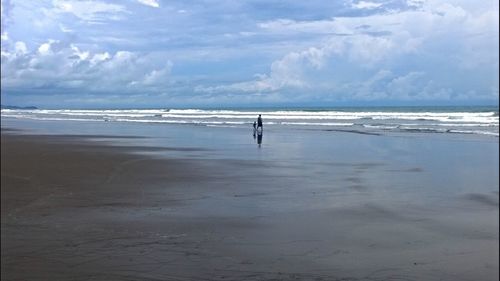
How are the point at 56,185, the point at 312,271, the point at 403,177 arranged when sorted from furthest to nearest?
the point at 403,177, the point at 56,185, the point at 312,271

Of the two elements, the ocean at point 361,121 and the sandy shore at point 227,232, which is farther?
the ocean at point 361,121

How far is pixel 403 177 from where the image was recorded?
13.1 m

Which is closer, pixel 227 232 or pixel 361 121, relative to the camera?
pixel 227 232

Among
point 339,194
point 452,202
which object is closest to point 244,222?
point 339,194

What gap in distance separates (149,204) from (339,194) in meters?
3.83

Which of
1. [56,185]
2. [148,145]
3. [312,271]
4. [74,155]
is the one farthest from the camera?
[148,145]

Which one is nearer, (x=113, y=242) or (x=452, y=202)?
(x=113, y=242)

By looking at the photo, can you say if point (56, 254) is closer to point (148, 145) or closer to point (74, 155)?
point (74, 155)

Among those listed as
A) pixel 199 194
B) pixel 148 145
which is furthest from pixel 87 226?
pixel 148 145

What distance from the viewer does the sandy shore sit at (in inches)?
237

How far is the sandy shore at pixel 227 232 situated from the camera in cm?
602

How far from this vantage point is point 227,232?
303 inches

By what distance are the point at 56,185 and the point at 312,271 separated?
744cm

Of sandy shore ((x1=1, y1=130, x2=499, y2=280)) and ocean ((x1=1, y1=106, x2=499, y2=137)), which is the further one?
ocean ((x1=1, y1=106, x2=499, y2=137))
